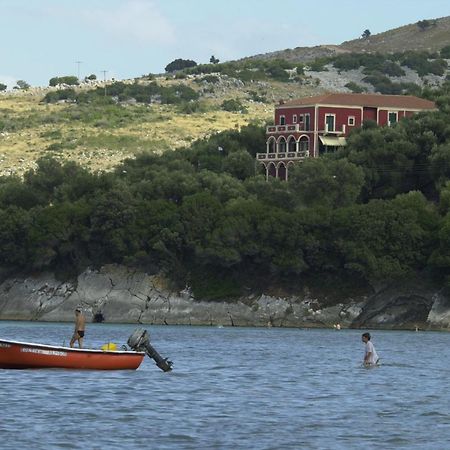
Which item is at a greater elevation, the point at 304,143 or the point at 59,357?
the point at 304,143

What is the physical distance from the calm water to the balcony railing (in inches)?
2457

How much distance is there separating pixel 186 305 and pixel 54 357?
6517 cm

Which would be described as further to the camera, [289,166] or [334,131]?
[334,131]

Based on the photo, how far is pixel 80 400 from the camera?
191ft

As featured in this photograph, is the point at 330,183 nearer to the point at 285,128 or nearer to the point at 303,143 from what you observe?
the point at 303,143

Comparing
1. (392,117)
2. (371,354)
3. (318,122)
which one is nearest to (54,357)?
(371,354)

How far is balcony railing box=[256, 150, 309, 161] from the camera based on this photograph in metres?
152

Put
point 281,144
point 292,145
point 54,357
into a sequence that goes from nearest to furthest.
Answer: point 54,357
point 292,145
point 281,144

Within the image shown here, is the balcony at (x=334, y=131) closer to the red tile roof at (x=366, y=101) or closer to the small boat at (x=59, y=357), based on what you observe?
the red tile roof at (x=366, y=101)

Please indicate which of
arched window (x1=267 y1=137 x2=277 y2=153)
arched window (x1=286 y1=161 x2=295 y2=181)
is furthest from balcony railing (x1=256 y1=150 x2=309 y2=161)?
arched window (x1=267 y1=137 x2=277 y2=153)

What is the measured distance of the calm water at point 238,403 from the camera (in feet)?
162

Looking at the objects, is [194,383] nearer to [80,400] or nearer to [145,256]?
[80,400]

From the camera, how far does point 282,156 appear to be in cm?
15438

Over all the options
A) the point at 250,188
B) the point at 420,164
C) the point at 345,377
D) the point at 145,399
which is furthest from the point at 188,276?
the point at 145,399
